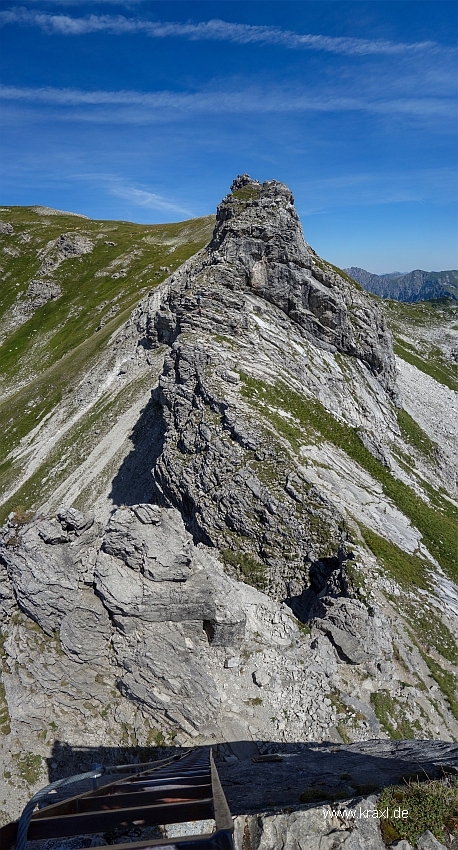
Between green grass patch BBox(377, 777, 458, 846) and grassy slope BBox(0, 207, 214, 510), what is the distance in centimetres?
5278

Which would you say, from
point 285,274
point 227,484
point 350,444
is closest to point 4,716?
point 227,484

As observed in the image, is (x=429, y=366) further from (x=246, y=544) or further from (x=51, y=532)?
(x=51, y=532)

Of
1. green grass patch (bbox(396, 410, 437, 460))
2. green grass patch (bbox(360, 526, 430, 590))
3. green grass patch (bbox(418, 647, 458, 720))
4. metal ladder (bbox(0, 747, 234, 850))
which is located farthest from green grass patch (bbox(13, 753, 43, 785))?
green grass patch (bbox(396, 410, 437, 460))

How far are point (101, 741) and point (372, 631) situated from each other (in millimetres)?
12761

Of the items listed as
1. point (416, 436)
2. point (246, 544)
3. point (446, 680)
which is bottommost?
point (446, 680)

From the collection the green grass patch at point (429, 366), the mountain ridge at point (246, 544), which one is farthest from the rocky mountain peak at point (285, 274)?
the green grass patch at point (429, 366)

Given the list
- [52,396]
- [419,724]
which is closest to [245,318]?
[419,724]

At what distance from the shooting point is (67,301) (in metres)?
115

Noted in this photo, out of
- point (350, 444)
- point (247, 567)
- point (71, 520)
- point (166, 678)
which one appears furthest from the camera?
point (350, 444)

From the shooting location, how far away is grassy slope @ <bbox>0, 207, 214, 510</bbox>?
222ft

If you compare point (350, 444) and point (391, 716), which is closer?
point (391, 716)

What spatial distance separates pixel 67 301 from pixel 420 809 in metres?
124

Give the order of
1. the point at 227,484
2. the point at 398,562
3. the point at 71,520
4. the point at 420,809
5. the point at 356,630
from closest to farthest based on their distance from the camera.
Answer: the point at 420,809
the point at 356,630
the point at 71,520
the point at 398,562
the point at 227,484

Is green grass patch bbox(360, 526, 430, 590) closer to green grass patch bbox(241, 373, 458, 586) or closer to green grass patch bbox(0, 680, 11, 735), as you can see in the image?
green grass patch bbox(241, 373, 458, 586)
